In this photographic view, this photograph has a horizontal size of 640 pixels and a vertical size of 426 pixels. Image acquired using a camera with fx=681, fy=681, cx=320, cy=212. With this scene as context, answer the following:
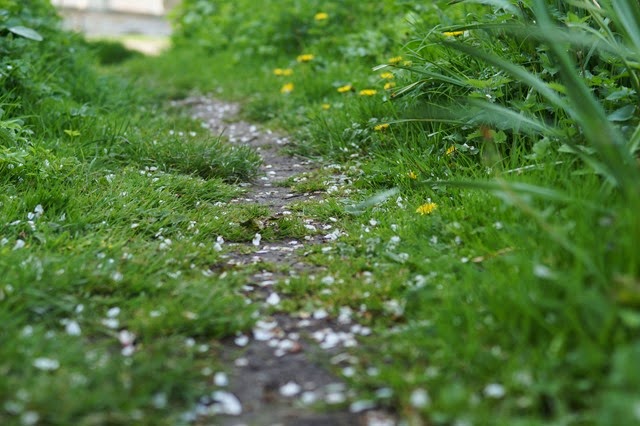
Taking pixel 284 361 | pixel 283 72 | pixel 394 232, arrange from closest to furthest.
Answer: pixel 284 361
pixel 394 232
pixel 283 72

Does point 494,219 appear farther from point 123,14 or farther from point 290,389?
point 123,14

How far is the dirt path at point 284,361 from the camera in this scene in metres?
1.91

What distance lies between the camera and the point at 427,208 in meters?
3.07

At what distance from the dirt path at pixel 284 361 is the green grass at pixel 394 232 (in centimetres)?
6

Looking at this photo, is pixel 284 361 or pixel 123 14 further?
pixel 123 14

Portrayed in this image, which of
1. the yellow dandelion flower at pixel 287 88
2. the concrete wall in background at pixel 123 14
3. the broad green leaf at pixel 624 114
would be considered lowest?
the concrete wall in background at pixel 123 14

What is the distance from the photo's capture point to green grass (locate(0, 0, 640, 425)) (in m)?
1.85

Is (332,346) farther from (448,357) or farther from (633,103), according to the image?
(633,103)

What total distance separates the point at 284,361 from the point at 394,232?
3.16ft

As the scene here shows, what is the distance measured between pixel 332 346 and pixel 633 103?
5.61 ft

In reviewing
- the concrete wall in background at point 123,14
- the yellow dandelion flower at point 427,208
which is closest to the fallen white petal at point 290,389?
the yellow dandelion flower at point 427,208

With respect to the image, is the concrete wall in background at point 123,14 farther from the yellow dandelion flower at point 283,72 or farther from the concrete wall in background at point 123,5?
the yellow dandelion flower at point 283,72

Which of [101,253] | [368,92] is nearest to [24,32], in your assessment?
[368,92]

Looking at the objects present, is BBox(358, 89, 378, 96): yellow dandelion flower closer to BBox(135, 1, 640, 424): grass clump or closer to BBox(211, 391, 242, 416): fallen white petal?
BBox(135, 1, 640, 424): grass clump
